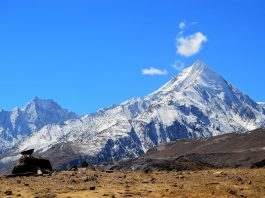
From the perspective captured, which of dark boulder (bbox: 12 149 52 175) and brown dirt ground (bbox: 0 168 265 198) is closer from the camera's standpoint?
brown dirt ground (bbox: 0 168 265 198)

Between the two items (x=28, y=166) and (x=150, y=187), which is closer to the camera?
(x=150, y=187)

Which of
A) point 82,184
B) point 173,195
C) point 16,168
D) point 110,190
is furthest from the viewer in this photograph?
point 16,168

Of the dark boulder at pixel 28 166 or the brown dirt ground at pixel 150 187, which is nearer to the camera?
the brown dirt ground at pixel 150 187

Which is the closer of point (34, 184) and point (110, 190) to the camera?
point (110, 190)

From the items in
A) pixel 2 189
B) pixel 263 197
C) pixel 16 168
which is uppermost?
pixel 16 168

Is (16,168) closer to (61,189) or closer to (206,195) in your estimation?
(61,189)

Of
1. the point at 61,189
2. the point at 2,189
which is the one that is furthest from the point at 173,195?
the point at 2,189

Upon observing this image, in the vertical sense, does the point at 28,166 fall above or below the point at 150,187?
above

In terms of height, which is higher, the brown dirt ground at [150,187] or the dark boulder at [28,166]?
the dark boulder at [28,166]

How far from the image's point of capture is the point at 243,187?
3034cm

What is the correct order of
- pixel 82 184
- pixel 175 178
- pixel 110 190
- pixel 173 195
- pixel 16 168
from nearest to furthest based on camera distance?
1. pixel 173 195
2. pixel 110 190
3. pixel 82 184
4. pixel 175 178
5. pixel 16 168

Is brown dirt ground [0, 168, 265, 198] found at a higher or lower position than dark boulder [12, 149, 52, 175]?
lower

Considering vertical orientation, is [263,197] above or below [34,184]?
below

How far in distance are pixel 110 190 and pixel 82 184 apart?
348 centimetres
